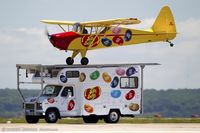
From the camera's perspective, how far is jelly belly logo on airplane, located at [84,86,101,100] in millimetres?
41844

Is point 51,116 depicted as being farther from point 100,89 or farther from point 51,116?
point 100,89

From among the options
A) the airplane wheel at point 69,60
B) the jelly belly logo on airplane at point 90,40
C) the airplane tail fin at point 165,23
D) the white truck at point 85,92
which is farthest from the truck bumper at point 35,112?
the airplane tail fin at point 165,23

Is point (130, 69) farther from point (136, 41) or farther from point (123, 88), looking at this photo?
point (136, 41)

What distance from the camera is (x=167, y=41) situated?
49.8 metres

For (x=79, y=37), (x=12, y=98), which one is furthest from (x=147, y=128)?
(x=12, y=98)

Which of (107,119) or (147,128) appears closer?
(147,128)

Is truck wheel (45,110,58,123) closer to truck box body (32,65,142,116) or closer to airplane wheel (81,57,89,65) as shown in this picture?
truck box body (32,65,142,116)

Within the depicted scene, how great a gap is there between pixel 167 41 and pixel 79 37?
5.62 m

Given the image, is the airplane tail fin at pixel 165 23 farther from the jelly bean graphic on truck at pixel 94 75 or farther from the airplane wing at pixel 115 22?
the jelly bean graphic on truck at pixel 94 75

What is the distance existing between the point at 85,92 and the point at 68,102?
2.93 ft

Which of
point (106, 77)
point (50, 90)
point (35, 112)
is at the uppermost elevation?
point (106, 77)

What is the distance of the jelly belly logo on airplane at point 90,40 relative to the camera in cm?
4691

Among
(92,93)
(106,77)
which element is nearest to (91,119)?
(92,93)

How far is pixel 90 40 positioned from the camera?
47.1 m
